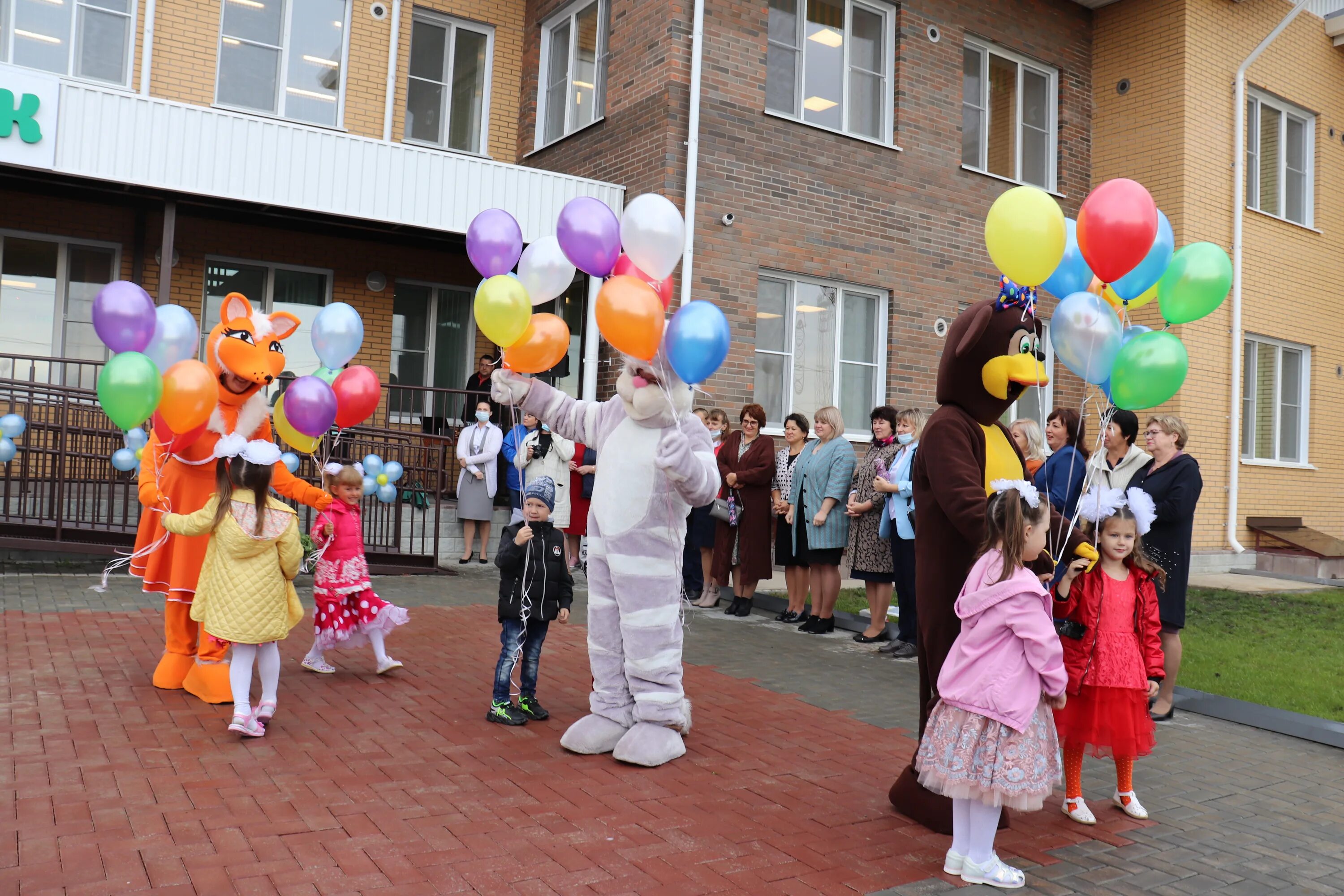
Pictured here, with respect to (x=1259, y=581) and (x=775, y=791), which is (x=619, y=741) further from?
(x=1259, y=581)

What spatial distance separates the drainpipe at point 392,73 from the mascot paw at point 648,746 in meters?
10.8

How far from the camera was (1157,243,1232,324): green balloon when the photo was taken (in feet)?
14.7

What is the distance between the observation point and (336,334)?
5871 mm

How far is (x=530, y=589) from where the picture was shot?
5562 millimetres

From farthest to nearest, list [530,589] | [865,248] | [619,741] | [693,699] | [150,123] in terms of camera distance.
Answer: [865,248] < [150,123] < [693,699] < [530,589] < [619,741]

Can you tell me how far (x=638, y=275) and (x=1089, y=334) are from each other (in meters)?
2.05

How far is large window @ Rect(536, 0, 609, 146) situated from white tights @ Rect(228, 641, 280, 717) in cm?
912

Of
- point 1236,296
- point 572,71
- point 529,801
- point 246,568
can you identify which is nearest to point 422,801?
point 529,801

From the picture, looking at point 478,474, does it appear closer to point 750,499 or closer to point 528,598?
point 750,499

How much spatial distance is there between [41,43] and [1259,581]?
54.2ft

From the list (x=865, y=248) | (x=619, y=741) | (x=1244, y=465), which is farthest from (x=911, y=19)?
(x=619, y=741)

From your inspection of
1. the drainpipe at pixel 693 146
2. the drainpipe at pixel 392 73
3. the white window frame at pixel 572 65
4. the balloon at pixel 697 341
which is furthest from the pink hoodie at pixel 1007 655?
the drainpipe at pixel 392 73

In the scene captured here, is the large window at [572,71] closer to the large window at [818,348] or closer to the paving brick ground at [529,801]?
the large window at [818,348]

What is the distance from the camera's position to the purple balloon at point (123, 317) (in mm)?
Result: 5160
